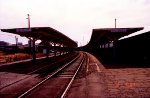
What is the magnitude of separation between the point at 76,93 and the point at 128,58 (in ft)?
60.9

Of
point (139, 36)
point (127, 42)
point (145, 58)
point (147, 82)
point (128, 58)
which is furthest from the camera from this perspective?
point (128, 58)

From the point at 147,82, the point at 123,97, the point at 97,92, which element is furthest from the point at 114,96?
the point at 147,82

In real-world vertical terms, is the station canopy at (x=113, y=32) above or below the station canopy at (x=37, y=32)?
below

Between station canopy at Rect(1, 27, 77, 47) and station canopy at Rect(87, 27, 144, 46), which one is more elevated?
station canopy at Rect(1, 27, 77, 47)

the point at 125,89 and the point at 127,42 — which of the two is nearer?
the point at 125,89

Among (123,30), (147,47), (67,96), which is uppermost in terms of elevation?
(123,30)

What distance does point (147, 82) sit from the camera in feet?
42.9

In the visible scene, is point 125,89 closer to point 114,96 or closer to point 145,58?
point 114,96

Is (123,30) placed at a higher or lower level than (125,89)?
higher

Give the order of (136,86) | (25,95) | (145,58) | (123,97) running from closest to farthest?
1. (123,97)
2. (25,95)
3. (136,86)
4. (145,58)

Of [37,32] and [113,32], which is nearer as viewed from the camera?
[113,32]

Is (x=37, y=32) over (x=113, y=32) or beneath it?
over

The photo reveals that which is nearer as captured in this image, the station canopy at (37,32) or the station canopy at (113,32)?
the station canopy at (113,32)

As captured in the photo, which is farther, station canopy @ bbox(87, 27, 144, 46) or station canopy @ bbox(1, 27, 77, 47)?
station canopy @ bbox(1, 27, 77, 47)
